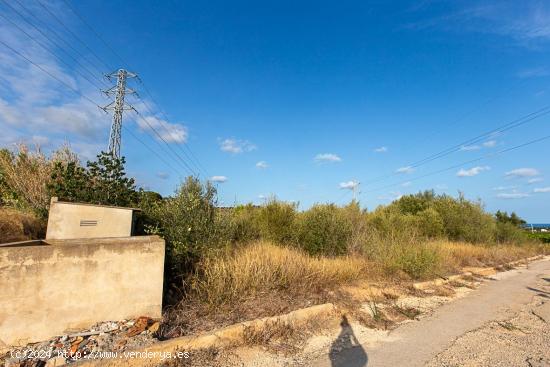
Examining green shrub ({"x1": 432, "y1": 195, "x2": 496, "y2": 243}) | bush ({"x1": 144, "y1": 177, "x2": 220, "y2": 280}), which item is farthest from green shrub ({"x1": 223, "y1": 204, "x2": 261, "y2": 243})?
green shrub ({"x1": 432, "y1": 195, "x2": 496, "y2": 243})

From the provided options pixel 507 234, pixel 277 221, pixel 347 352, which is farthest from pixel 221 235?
pixel 507 234

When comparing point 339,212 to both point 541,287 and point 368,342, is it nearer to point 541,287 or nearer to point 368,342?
point 541,287

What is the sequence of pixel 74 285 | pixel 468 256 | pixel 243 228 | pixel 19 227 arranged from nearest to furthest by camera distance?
pixel 74 285
pixel 19 227
pixel 243 228
pixel 468 256

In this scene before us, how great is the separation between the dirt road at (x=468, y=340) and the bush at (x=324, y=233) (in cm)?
453

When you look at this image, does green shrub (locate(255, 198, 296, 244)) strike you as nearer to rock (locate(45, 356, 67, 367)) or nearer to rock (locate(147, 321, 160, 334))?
rock (locate(147, 321, 160, 334))

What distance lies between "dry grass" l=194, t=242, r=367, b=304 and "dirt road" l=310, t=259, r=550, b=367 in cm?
229

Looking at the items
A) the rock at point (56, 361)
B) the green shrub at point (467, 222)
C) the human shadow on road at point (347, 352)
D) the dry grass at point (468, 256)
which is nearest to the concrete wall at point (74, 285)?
the rock at point (56, 361)

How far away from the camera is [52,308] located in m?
4.67

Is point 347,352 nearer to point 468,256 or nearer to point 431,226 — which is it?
point 468,256

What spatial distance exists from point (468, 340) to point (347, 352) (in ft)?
7.50

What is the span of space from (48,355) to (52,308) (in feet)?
2.28

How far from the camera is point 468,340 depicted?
5441 millimetres

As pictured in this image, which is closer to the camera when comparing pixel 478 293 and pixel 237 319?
pixel 237 319

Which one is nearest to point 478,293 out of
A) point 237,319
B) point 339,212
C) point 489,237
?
point 339,212
